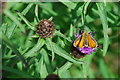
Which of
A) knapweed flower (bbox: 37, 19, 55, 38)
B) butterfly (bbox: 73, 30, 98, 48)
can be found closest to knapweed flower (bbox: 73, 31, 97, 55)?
butterfly (bbox: 73, 30, 98, 48)

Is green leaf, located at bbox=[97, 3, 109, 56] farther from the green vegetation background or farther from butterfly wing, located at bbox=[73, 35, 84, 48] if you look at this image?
butterfly wing, located at bbox=[73, 35, 84, 48]

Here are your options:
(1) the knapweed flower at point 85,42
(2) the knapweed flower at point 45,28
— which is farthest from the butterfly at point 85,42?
(2) the knapweed flower at point 45,28

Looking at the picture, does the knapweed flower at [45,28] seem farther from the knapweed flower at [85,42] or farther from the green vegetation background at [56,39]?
the knapweed flower at [85,42]

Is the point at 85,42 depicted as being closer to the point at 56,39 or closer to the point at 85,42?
the point at 85,42

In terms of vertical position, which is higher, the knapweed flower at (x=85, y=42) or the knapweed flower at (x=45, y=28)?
the knapweed flower at (x=45, y=28)

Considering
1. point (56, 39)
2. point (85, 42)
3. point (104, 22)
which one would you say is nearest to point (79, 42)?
point (85, 42)

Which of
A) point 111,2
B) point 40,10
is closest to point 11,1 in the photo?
point 40,10

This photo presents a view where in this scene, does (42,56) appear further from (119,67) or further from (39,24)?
(119,67)

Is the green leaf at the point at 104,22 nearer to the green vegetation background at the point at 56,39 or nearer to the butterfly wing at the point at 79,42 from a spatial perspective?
the green vegetation background at the point at 56,39

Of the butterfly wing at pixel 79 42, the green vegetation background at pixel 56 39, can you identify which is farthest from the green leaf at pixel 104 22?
the butterfly wing at pixel 79 42
